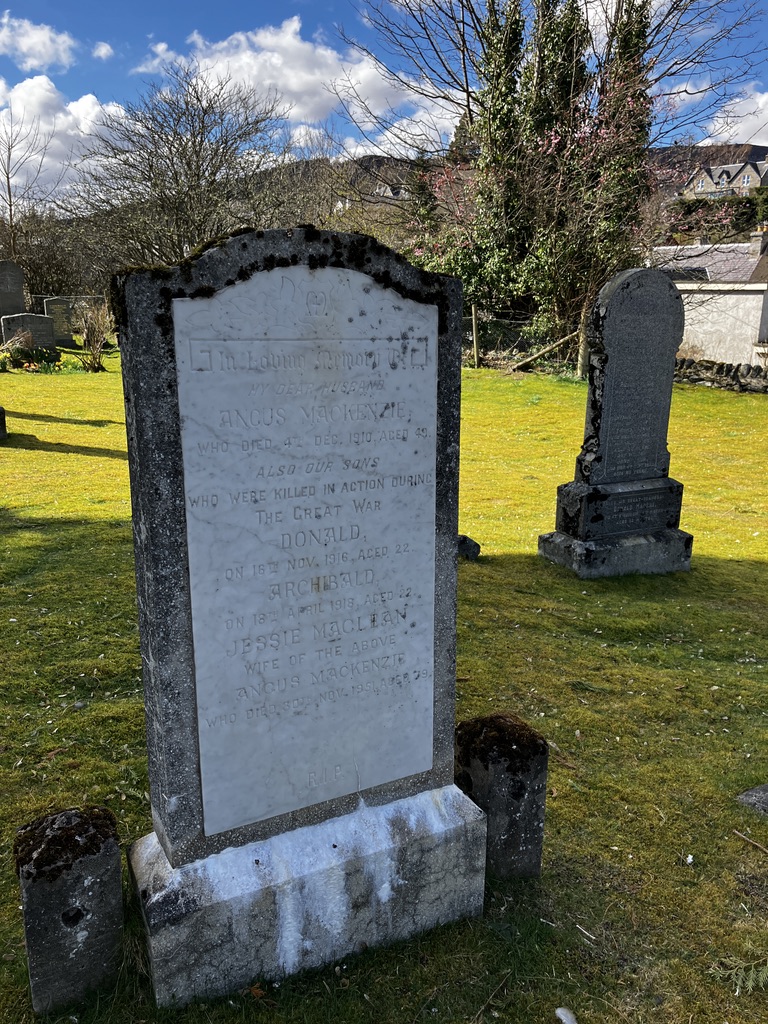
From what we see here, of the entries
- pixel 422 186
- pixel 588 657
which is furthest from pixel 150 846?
pixel 422 186

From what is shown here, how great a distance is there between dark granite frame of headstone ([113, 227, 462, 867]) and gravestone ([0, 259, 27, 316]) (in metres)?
26.5

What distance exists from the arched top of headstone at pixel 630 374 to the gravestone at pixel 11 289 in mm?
23781

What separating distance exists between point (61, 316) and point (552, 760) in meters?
28.9

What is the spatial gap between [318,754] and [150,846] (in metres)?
0.75

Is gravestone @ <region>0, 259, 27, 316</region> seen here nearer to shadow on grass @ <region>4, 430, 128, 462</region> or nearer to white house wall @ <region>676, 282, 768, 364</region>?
shadow on grass @ <region>4, 430, 128, 462</region>

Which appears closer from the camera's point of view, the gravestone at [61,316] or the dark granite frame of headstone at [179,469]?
the dark granite frame of headstone at [179,469]

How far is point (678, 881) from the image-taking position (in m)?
3.41

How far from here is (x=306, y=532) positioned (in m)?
2.72

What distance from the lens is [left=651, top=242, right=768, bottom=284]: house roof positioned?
74.8 feet

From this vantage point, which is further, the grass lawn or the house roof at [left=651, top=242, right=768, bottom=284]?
the house roof at [left=651, top=242, right=768, bottom=284]

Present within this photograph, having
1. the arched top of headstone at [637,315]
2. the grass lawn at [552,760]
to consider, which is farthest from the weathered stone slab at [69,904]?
the arched top of headstone at [637,315]

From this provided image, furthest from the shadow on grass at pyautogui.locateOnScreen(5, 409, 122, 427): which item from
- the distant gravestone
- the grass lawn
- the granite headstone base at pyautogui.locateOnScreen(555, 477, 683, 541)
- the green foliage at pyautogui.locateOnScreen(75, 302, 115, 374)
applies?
the granite headstone base at pyautogui.locateOnScreen(555, 477, 683, 541)

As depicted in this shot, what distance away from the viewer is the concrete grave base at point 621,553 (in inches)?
309

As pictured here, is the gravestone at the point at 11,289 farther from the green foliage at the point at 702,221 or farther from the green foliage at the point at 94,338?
the green foliage at the point at 702,221
